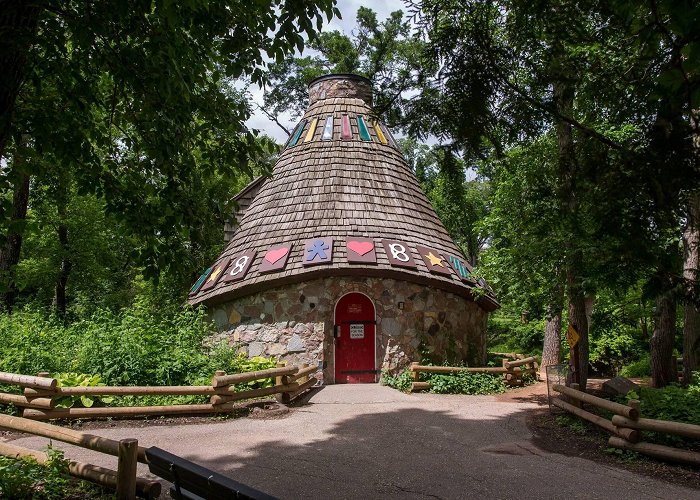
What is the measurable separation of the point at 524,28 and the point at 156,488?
4.65 metres

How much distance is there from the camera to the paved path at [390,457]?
5.43 meters

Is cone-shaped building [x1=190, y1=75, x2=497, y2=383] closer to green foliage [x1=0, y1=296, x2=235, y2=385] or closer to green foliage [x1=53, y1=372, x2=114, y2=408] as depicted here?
green foliage [x1=0, y1=296, x2=235, y2=385]

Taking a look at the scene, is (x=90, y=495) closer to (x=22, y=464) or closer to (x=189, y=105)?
(x=22, y=464)

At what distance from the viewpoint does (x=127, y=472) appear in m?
4.52

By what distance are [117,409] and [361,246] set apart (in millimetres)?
6190

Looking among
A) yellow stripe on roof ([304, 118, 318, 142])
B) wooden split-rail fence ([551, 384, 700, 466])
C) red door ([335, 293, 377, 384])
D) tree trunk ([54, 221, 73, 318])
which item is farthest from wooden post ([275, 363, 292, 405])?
tree trunk ([54, 221, 73, 318])

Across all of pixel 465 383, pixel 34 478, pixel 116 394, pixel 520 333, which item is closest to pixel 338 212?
pixel 465 383

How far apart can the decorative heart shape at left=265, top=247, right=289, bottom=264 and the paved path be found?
402 cm

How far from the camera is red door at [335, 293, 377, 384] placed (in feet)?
40.8

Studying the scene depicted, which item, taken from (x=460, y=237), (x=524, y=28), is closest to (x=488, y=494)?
(x=524, y=28)

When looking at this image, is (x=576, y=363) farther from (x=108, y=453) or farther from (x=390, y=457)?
(x=108, y=453)

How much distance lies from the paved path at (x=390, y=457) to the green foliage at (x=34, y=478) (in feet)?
3.62

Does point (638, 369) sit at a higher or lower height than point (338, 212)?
lower

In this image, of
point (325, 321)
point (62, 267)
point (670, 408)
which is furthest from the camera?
point (62, 267)
